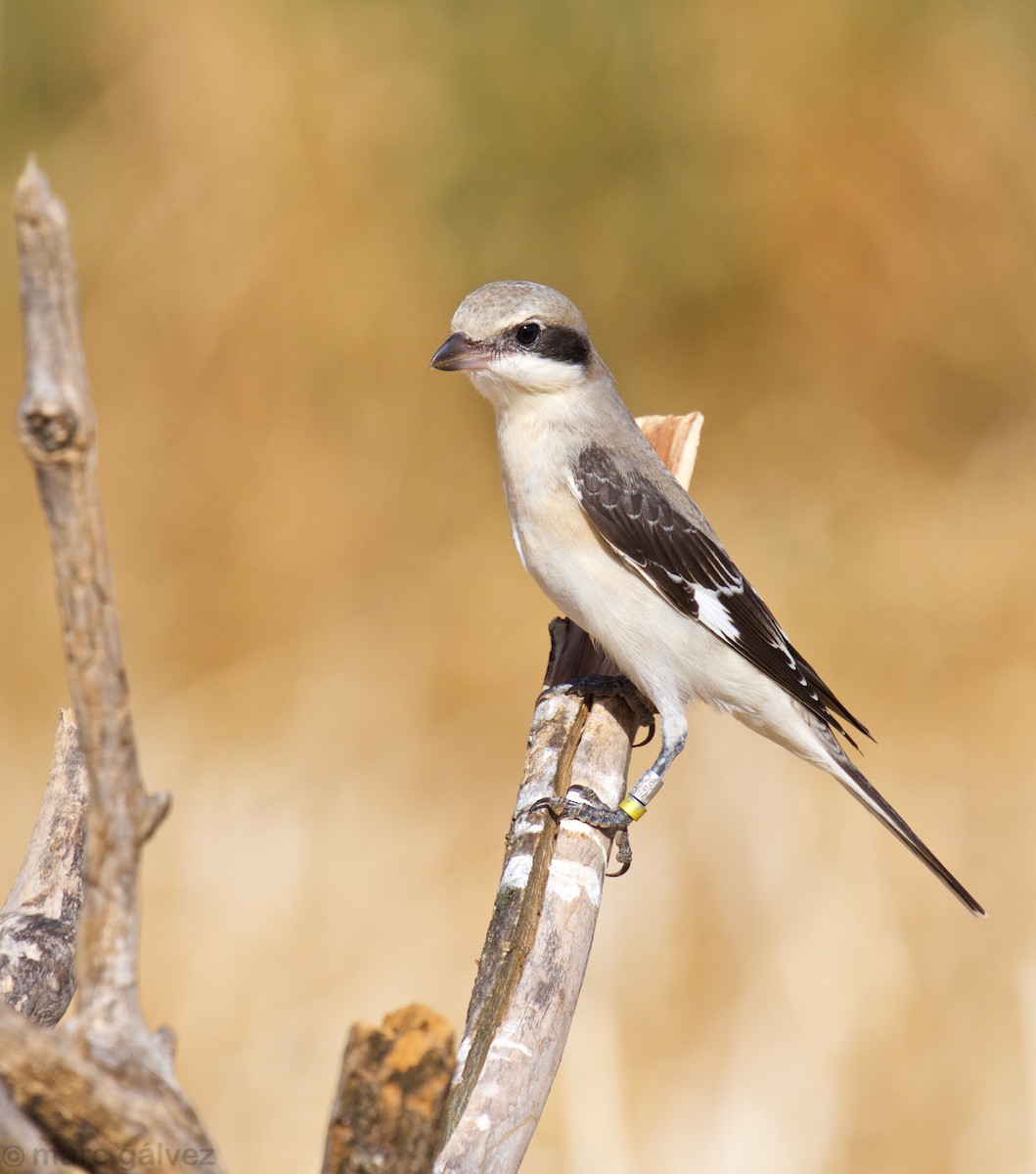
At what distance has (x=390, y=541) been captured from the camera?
217 inches

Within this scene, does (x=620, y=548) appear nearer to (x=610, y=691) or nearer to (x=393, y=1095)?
(x=610, y=691)

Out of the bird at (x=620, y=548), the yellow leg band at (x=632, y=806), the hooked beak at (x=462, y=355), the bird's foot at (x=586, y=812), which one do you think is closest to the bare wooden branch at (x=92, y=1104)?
the bird's foot at (x=586, y=812)

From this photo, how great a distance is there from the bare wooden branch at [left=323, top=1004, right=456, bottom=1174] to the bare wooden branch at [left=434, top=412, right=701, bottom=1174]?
390 millimetres

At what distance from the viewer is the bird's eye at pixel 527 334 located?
294 centimetres

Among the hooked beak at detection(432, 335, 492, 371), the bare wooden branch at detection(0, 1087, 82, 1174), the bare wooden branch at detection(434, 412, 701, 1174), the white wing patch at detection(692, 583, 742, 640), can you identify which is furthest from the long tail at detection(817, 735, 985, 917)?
the bare wooden branch at detection(0, 1087, 82, 1174)

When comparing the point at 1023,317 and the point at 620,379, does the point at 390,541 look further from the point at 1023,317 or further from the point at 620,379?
the point at 1023,317

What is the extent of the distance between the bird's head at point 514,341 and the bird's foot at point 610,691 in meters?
0.68

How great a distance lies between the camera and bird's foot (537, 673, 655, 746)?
9.61 ft

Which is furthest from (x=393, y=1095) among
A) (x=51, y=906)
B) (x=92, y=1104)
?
(x=51, y=906)

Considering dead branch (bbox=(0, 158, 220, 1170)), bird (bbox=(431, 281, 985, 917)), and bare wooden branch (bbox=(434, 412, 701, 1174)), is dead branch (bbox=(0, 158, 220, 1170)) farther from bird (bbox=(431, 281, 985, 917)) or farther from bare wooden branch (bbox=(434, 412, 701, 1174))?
bird (bbox=(431, 281, 985, 917))

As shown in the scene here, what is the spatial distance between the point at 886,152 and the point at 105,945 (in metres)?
5.41

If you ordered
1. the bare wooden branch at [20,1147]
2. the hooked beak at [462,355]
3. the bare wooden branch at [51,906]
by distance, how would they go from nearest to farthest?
the bare wooden branch at [20,1147] → the bare wooden branch at [51,906] → the hooked beak at [462,355]

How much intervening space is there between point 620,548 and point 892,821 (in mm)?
885

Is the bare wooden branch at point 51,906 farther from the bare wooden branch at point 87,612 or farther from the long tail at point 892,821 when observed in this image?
the long tail at point 892,821
